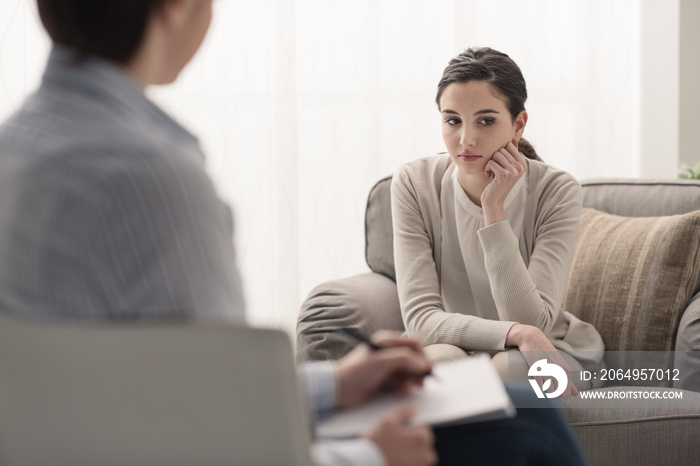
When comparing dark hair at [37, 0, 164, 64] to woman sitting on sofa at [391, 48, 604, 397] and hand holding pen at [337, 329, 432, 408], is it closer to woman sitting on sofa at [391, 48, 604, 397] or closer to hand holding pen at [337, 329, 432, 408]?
hand holding pen at [337, 329, 432, 408]

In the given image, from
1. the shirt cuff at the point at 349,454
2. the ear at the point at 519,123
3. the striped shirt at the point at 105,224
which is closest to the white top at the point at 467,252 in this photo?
the ear at the point at 519,123

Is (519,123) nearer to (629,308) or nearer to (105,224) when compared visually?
(629,308)

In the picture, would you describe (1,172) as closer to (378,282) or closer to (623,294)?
(378,282)

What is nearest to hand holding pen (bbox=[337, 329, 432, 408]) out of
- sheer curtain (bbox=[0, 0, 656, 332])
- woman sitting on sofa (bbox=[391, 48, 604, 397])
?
woman sitting on sofa (bbox=[391, 48, 604, 397])

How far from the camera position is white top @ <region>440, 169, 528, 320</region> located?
5.99 ft

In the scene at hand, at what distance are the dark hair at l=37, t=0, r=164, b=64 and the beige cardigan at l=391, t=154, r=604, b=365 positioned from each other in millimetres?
1160

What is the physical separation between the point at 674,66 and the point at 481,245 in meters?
1.77

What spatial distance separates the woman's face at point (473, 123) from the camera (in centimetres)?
175

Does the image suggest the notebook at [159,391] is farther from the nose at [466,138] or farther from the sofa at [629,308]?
the nose at [466,138]

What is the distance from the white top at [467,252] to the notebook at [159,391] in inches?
51.6

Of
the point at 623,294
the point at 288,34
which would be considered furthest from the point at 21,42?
the point at 623,294

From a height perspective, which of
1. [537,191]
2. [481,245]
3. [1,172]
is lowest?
[481,245]

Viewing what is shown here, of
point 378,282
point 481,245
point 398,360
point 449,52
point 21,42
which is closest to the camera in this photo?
point 398,360

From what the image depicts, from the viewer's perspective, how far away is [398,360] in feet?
2.63
